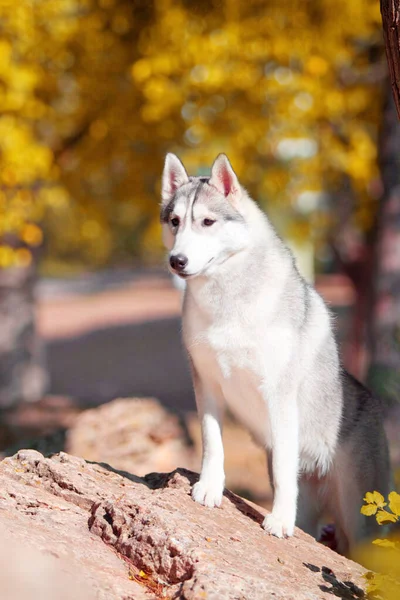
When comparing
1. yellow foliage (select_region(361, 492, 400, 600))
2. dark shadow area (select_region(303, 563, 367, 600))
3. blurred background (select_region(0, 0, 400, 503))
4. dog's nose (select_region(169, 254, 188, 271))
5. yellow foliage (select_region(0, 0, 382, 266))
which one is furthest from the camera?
yellow foliage (select_region(0, 0, 382, 266))

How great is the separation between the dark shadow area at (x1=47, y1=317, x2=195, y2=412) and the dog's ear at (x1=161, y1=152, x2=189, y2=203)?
7.24 metres

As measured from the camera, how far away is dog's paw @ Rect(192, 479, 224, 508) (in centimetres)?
400

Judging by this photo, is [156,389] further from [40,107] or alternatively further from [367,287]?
[40,107]

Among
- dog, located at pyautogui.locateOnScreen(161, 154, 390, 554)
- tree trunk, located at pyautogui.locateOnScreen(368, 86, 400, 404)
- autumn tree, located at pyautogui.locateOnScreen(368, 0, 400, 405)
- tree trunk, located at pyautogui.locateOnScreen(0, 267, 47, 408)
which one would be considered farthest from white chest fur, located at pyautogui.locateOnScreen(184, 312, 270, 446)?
tree trunk, located at pyautogui.locateOnScreen(0, 267, 47, 408)

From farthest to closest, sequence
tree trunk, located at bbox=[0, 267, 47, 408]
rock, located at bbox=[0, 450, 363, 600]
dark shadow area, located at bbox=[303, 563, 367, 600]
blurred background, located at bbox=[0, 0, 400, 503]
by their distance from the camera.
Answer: tree trunk, located at bbox=[0, 267, 47, 408]
blurred background, located at bbox=[0, 0, 400, 503]
dark shadow area, located at bbox=[303, 563, 367, 600]
rock, located at bbox=[0, 450, 363, 600]

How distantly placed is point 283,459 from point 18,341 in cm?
787

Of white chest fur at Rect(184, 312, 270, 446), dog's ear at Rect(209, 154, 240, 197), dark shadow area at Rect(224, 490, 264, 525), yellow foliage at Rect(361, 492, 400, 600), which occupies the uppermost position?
dog's ear at Rect(209, 154, 240, 197)

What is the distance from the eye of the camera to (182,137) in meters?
9.80

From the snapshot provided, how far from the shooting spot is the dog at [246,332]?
395 centimetres

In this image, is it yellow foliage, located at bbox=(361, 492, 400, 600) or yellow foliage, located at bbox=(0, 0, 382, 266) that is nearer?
yellow foliage, located at bbox=(361, 492, 400, 600)

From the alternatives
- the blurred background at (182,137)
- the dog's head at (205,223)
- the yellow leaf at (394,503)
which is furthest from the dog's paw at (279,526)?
the blurred background at (182,137)

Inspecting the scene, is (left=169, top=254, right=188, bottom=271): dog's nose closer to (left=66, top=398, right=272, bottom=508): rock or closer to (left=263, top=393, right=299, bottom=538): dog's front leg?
(left=263, top=393, right=299, bottom=538): dog's front leg

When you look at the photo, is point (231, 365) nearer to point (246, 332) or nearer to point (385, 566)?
point (246, 332)

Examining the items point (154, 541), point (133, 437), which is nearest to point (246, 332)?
point (154, 541)
